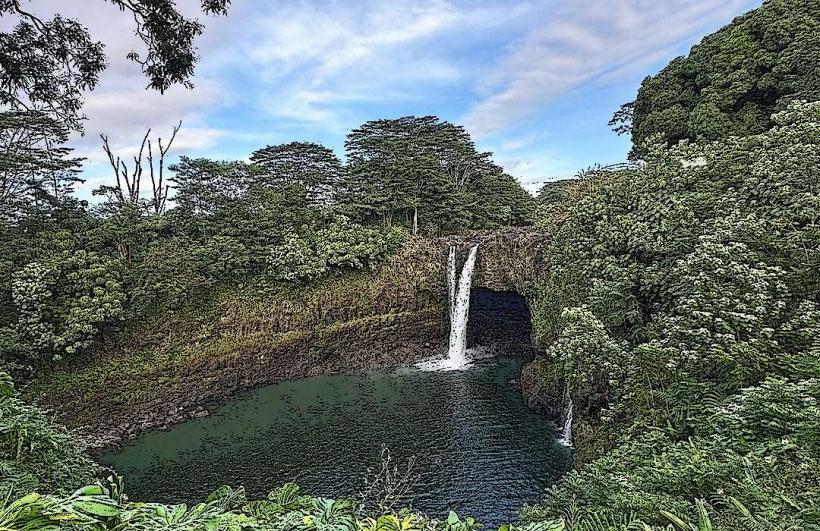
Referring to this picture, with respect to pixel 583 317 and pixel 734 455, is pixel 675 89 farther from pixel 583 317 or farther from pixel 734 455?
pixel 734 455

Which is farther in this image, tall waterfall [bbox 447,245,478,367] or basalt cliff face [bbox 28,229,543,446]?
tall waterfall [bbox 447,245,478,367]

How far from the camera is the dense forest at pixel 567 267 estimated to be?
12.8ft

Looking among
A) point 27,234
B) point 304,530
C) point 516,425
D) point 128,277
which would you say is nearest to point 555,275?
point 516,425

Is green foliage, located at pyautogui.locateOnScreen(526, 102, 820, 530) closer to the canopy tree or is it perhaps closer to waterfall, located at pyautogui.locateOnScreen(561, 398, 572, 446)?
waterfall, located at pyautogui.locateOnScreen(561, 398, 572, 446)

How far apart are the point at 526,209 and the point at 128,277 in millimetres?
18322

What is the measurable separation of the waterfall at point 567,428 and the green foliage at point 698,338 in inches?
30.1

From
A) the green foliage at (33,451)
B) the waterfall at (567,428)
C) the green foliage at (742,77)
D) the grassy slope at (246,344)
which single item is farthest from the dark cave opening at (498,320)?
the green foliage at (33,451)

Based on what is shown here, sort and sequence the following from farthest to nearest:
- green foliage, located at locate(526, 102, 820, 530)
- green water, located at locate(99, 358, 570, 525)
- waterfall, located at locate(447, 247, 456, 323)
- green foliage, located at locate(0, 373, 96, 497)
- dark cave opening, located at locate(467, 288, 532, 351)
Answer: dark cave opening, located at locate(467, 288, 532, 351) < waterfall, located at locate(447, 247, 456, 323) < green water, located at locate(99, 358, 570, 525) < green foliage, located at locate(526, 102, 820, 530) < green foliage, located at locate(0, 373, 96, 497)

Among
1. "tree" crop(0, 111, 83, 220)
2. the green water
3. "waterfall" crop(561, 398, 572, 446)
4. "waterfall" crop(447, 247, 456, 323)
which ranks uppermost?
"tree" crop(0, 111, 83, 220)

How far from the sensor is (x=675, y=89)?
16578 mm

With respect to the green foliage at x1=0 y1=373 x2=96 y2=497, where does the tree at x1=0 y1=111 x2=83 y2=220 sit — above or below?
above

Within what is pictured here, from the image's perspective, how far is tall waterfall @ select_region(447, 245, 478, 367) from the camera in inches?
722

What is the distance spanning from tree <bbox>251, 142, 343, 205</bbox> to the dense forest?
96 mm

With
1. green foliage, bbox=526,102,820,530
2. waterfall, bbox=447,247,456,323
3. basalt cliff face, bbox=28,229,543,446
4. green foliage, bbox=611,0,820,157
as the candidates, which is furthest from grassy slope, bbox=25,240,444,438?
green foliage, bbox=611,0,820,157
